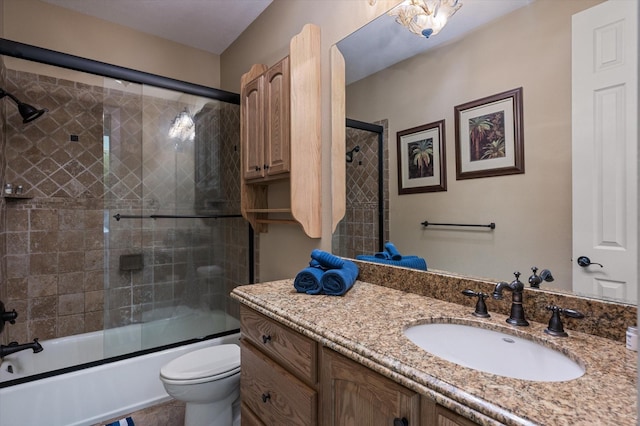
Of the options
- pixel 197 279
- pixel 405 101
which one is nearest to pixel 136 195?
pixel 197 279

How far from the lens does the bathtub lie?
1645mm

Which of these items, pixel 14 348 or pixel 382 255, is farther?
pixel 14 348

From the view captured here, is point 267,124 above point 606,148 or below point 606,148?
above

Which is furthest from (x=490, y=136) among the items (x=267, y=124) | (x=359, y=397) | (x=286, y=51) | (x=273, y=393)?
(x=286, y=51)

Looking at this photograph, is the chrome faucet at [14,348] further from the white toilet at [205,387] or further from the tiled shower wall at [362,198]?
the tiled shower wall at [362,198]

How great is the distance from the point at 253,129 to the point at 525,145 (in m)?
1.59

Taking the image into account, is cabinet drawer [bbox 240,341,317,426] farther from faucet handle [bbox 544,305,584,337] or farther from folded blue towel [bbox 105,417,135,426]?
folded blue towel [bbox 105,417,135,426]

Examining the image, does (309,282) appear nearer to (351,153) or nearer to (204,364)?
(351,153)

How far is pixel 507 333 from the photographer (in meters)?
0.86

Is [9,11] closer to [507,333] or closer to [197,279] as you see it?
[197,279]

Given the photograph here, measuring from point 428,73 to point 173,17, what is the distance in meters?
2.17

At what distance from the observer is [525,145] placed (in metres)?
0.96

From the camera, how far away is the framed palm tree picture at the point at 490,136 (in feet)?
3.22

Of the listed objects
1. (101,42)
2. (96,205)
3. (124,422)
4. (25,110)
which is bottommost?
(124,422)
